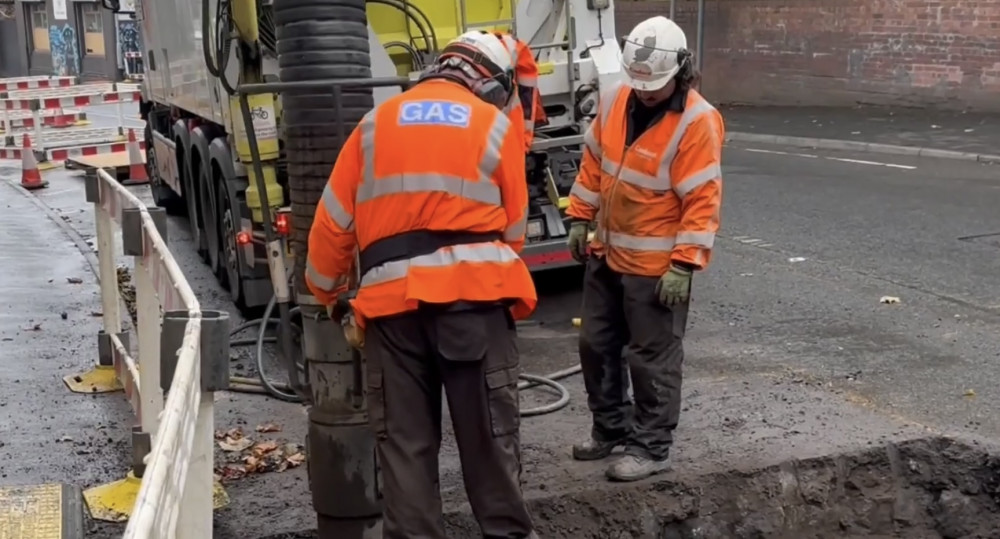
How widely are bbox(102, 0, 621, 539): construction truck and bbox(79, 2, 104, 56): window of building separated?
81.5 ft

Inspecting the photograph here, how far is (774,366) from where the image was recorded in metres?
6.45

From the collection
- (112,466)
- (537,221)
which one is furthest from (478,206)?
(537,221)

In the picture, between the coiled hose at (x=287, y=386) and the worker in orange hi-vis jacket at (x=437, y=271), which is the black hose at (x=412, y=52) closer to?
the coiled hose at (x=287, y=386)

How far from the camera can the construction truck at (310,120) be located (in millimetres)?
3914

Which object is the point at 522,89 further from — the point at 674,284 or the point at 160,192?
the point at 160,192

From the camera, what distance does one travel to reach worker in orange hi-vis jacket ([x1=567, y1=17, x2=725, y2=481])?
4.65 m

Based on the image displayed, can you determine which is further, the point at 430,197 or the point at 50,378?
the point at 50,378

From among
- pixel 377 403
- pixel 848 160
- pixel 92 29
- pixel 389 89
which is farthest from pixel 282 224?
pixel 92 29

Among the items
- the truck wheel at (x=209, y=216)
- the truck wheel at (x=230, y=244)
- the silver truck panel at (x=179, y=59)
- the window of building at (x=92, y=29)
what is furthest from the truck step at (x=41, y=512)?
the window of building at (x=92, y=29)

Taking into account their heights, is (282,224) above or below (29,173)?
above

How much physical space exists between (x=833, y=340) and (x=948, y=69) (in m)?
13.5

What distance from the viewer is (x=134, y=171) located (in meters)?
15.7

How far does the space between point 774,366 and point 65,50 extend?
115 feet

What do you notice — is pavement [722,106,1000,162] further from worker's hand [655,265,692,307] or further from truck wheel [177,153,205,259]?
worker's hand [655,265,692,307]
